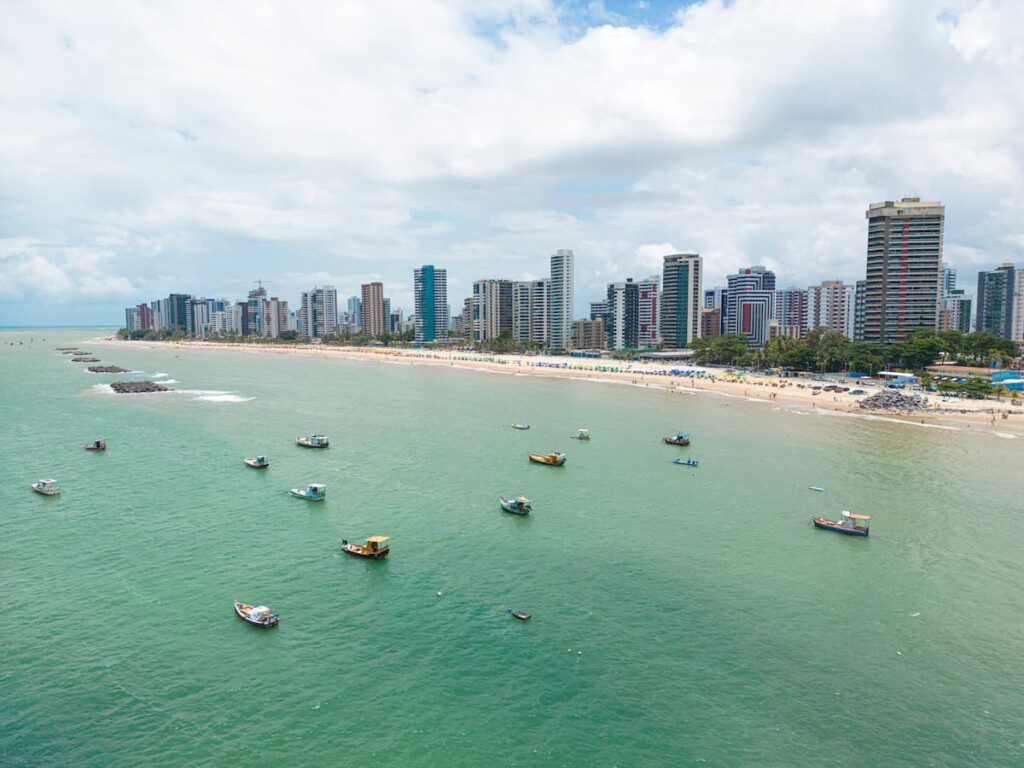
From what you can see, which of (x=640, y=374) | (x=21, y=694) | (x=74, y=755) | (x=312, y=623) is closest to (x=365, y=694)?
(x=312, y=623)

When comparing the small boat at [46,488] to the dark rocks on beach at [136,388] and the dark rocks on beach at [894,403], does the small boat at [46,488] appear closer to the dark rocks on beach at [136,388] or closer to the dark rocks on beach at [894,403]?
the dark rocks on beach at [136,388]

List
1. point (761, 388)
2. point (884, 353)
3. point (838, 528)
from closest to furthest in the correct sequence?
point (838, 528)
point (761, 388)
point (884, 353)

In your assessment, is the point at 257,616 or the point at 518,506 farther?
the point at 518,506

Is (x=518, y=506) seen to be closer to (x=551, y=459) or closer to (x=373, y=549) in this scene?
(x=373, y=549)

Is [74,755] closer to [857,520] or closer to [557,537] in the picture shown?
[557,537]

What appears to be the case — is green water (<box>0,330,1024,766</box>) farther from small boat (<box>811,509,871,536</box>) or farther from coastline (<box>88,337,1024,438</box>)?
coastline (<box>88,337,1024,438</box>)

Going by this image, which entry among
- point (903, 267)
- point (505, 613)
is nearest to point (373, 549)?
point (505, 613)
